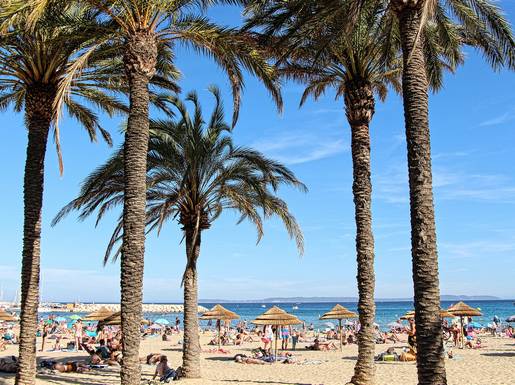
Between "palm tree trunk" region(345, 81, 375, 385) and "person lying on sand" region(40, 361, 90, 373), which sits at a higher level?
"palm tree trunk" region(345, 81, 375, 385)

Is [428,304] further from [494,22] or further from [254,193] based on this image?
[254,193]

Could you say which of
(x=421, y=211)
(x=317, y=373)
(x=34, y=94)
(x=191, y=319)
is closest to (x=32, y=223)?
(x=34, y=94)

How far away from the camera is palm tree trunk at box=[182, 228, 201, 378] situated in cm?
1530

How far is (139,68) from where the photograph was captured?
10.5 metres

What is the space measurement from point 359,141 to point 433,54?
2.59m

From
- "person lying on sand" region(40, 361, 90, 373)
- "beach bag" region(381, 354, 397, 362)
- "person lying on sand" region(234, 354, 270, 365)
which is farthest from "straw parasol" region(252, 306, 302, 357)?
"person lying on sand" region(40, 361, 90, 373)

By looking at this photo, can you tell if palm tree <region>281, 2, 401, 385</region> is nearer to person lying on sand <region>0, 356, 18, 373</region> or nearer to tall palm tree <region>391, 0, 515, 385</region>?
tall palm tree <region>391, 0, 515, 385</region>

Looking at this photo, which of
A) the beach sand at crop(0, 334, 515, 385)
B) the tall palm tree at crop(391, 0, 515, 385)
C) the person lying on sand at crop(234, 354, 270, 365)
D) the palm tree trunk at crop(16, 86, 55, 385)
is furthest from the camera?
the person lying on sand at crop(234, 354, 270, 365)

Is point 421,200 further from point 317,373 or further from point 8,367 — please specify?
point 8,367

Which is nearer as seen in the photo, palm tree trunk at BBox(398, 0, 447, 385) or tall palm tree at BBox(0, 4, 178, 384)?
palm tree trunk at BBox(398, 0, 447, 385)

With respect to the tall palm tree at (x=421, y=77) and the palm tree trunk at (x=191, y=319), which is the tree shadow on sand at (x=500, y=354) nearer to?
the palm tree trunk at (x=191, y=319)

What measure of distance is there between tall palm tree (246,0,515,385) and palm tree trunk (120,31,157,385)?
7.92 ft

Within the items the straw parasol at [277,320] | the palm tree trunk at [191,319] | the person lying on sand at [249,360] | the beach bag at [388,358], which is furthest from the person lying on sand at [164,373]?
the beach bag at [388,358]

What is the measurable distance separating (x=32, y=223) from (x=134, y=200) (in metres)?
3.19
